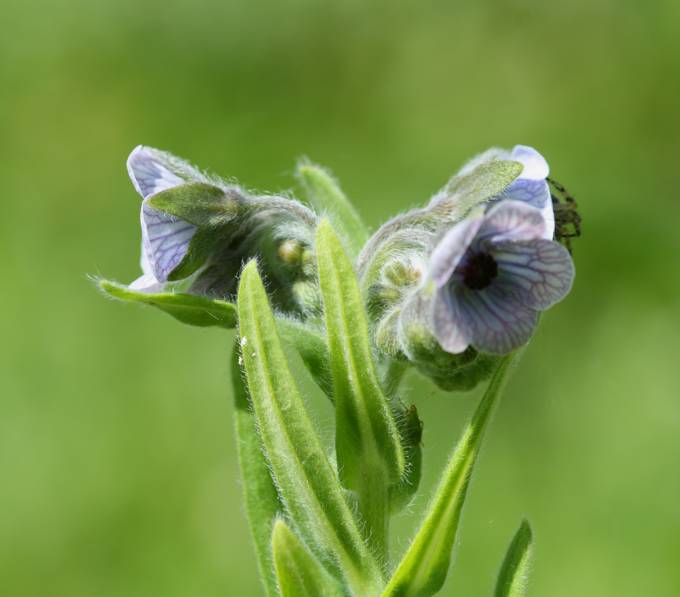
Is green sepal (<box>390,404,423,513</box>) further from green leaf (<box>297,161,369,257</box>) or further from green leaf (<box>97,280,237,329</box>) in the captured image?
green leaf (<box>297,161,369,257</box>)

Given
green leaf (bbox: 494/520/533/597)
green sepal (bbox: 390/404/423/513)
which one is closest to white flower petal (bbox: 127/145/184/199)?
green sepal (bbox: 390/404/423/513)

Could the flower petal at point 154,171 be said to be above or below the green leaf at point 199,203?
above

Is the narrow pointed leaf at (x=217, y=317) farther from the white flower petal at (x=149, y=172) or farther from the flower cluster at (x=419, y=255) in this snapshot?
the white flower petal at (x=149, y=172)

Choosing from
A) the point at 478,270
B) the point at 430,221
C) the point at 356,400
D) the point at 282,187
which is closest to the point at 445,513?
the point at 356,400

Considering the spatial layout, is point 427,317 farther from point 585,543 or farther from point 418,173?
point 418,173

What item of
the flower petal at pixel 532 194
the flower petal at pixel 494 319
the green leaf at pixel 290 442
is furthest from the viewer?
the flower petal at pixel 532 194

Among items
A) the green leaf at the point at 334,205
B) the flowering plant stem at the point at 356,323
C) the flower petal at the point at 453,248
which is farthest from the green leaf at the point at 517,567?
the green leaf at the point at 334,205
